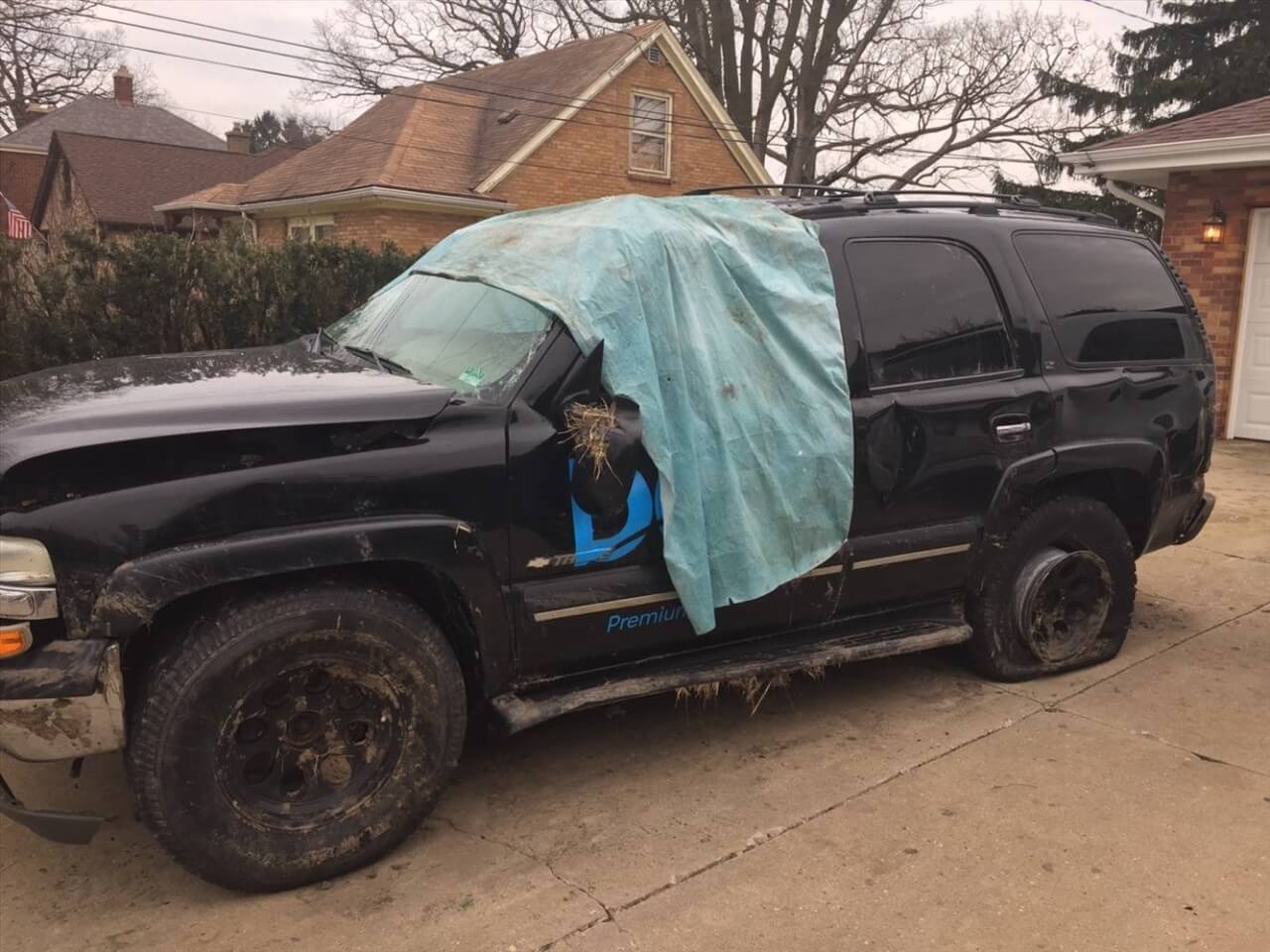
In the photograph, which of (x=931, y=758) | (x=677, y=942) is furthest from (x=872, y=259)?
(x=677, y=942)

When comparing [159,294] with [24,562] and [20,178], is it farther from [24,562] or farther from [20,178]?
[20,178]

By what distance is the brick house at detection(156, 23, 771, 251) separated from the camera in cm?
1828

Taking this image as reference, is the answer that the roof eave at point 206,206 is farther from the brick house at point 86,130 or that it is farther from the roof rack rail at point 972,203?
the roof rack rail at point 972,203

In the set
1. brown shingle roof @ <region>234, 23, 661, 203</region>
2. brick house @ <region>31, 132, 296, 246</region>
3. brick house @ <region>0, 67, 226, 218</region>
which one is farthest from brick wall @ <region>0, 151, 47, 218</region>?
brown shingle roof @ <region>234, 23, 661, 203</region>

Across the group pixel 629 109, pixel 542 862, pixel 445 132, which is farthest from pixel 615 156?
pixel 542 862

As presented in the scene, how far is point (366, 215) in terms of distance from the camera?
59.9 ft

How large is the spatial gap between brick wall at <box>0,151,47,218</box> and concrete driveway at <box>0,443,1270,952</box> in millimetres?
36372

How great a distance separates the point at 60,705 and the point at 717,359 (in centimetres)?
213

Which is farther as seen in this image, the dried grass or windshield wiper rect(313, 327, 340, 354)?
windshield wiper rect(313, 327, 340, 354)

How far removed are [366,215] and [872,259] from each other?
16011 millimetres

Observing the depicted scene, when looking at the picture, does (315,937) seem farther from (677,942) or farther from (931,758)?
(931,758)

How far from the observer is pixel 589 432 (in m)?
3.04

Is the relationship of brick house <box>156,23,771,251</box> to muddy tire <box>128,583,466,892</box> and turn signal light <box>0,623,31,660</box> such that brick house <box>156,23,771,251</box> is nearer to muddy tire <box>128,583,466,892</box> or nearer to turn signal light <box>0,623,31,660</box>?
muddy tire <box>128,583,466,892</box>

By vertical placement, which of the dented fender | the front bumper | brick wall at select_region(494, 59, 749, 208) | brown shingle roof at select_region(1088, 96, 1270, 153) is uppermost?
brick wall at select_region(494, 59, 749, 208)
